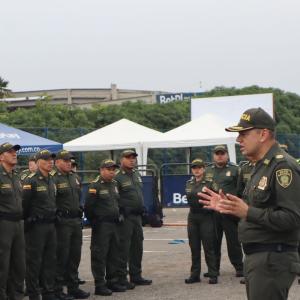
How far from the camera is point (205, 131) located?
22.6 m

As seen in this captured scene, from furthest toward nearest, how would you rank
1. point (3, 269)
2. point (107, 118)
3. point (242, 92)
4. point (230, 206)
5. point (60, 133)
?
point (242, 92) < point (107, 118) < point (60, 133) < point (3, 269) < point (230, 206)

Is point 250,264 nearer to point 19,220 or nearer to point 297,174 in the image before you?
point 297,174

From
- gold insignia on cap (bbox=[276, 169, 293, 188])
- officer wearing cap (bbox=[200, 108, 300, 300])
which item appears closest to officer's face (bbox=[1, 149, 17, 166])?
officer wearing cap (bbox=[200, 108, 300, 300])

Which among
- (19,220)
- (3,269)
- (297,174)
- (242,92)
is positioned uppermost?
(242,92)

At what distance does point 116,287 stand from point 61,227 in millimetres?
1343

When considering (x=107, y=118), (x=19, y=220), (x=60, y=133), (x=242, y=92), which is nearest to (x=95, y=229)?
(x=19, y=220)

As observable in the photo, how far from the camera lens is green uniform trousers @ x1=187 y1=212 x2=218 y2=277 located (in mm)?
10617

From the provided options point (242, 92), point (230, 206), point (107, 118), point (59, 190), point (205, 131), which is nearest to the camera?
point (230, 206)

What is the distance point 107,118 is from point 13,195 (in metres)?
26.8

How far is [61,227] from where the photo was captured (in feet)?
31.2

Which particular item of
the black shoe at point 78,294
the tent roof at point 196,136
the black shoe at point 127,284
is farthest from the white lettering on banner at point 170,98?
the black shoe at point 78,294

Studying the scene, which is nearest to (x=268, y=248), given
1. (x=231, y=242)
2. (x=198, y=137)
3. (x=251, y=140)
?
Result: (x=251, y=140)

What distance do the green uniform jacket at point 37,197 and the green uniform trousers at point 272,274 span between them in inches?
187

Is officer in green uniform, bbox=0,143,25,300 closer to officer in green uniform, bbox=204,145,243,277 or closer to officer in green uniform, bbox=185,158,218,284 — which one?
officer in green uniform, bbox=185,158,218,284
